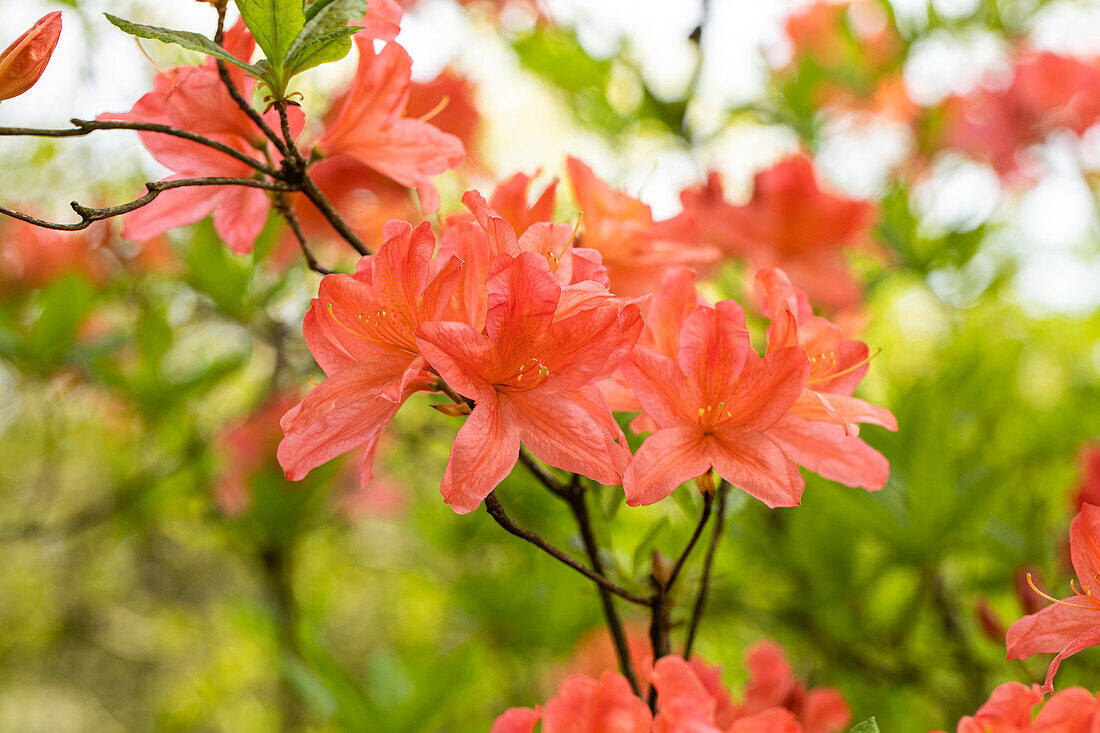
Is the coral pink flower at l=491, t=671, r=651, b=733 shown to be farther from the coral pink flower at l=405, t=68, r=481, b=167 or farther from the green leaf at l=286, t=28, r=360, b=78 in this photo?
the coral pink flower at l=405, t=68, r=481, b=167

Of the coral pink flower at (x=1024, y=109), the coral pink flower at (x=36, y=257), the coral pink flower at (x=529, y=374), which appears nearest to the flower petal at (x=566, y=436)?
the coral pink flower at (x=529, y=374)

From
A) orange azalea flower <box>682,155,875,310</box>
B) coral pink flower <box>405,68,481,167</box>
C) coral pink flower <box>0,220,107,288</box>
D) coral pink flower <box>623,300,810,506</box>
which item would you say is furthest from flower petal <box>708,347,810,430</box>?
coral pink flower <box>0,220,107,288</box>

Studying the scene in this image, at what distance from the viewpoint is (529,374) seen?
0.53 meters

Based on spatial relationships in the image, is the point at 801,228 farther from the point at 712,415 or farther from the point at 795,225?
the point at 712,415

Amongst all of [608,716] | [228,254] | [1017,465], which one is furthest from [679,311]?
[1017,465]

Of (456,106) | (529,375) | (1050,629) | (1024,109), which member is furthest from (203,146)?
(1024,109)

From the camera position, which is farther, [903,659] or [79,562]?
[79,562]

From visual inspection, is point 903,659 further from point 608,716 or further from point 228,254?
point 228,254

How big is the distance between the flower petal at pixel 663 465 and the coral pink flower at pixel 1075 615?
234 millimetres

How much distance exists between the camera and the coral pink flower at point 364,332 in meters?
0.52

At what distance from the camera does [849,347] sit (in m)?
0.62

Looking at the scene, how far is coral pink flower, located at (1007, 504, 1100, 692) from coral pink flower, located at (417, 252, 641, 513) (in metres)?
0.29

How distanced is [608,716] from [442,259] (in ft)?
1.01

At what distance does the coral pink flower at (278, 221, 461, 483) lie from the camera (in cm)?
52
